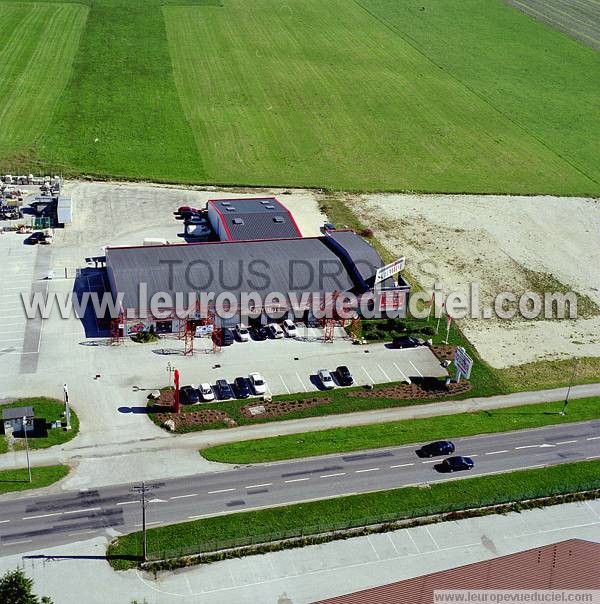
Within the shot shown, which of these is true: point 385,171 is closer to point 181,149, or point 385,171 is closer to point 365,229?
point 365,229

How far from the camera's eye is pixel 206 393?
267 ft

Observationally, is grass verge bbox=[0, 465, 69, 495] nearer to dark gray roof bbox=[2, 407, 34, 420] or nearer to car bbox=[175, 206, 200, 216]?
dark gray roof bbox=[2, 407, 34, 420]

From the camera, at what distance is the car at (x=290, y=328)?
94.4 m

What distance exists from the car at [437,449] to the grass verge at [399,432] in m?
1.63

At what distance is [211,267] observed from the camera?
98.9 metres

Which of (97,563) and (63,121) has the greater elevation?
(63,121)

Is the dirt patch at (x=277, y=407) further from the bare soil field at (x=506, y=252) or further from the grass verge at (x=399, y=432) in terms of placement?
the bare soil field at (x=506, y=252)

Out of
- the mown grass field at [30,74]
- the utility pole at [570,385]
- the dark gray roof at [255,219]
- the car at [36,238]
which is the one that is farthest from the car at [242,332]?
the mown grass field at [30,74]

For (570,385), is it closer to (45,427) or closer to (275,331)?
(275,331)

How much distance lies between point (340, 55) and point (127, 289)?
123 metres

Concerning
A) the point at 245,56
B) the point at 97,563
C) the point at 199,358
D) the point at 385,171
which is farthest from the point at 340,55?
the point at 97,563

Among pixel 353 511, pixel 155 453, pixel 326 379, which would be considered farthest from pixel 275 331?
pixel 353 511

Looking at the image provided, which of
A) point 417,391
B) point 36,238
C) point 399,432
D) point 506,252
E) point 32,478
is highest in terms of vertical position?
point 36,238

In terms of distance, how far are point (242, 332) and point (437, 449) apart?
93.3 feet
